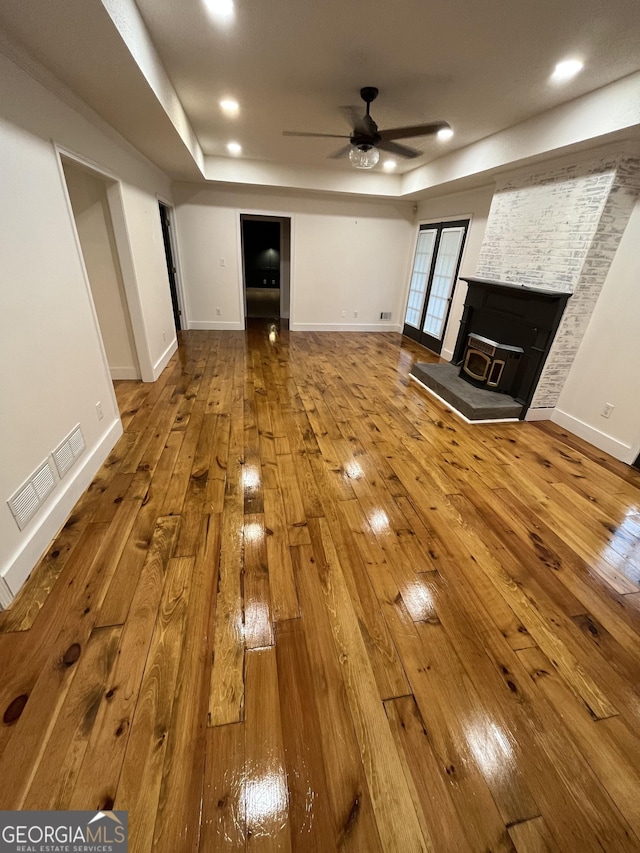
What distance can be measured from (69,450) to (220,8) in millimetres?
2737

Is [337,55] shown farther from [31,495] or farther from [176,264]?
[176,264]

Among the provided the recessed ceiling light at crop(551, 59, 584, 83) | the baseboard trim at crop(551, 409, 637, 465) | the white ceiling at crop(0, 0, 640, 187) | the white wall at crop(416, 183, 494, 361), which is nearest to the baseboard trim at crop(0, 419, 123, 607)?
the white ceiling at crop(0, 0, 640, 187)

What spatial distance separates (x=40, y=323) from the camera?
6.25 feet

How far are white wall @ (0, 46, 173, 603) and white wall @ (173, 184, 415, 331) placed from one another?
130 inches

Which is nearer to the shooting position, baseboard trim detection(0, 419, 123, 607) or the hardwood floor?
the hardwood floor

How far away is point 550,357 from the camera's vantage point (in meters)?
3.45

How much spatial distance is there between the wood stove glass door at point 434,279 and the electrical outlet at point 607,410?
2.91 metres

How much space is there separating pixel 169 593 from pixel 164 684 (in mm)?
418

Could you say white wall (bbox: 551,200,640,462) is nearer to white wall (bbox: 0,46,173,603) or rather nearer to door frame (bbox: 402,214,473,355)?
door frame (bbox: 402,214,473,355)

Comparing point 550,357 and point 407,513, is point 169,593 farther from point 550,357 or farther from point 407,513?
point 550,357

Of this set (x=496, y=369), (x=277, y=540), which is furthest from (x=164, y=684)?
(x=496, y=369)

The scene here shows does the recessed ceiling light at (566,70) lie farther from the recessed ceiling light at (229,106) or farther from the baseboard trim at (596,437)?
the baseboard trim at (596,437)

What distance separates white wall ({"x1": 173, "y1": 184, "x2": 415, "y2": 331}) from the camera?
5.85m

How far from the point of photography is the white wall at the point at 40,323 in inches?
64.8
